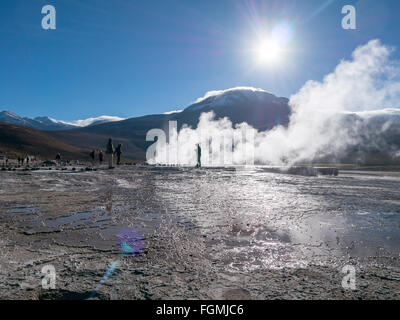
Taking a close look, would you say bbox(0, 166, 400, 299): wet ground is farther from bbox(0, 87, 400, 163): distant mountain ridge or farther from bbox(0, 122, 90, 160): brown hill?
bbox(0, 87, 400, 163): distant mountain ridge

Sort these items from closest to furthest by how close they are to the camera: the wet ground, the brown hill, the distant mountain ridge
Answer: the wet ground → the brown hill → the distant mountain ridge

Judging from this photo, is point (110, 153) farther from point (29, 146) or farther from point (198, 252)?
point (198, 252)

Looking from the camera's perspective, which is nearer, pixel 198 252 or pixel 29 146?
pixel 198 252

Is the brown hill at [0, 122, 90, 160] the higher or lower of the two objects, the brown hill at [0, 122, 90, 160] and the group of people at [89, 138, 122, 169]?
the higher

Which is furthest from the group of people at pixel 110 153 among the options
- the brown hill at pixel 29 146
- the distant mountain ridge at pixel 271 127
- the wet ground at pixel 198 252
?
the distant mountain ridge at pixel 271 127

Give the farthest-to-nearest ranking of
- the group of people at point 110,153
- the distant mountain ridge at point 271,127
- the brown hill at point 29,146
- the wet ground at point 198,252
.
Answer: the distant mountain ridge at point 271,127 → the brown hill at point 29,146 → the group of people at point 110,153 → the wet ground at point 198,252

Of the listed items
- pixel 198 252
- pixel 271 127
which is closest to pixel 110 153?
pixel 198 252

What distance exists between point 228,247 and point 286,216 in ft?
13.4

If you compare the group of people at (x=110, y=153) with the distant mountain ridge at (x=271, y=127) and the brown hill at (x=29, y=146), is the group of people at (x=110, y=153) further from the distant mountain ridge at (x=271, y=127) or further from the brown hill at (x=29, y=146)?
the distant mountain ridge at (x=271, y=127)

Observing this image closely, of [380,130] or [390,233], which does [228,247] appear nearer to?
[390,233]

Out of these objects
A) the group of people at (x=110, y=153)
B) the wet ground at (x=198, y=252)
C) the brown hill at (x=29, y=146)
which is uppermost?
the brown hill at (x=29, y=146)

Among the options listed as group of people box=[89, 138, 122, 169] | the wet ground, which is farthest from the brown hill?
the wet ground

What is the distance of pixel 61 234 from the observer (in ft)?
21.2

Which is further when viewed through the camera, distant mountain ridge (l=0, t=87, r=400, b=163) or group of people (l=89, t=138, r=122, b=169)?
distant mountain ridge (l=0, t=87, r=400, b=163)
